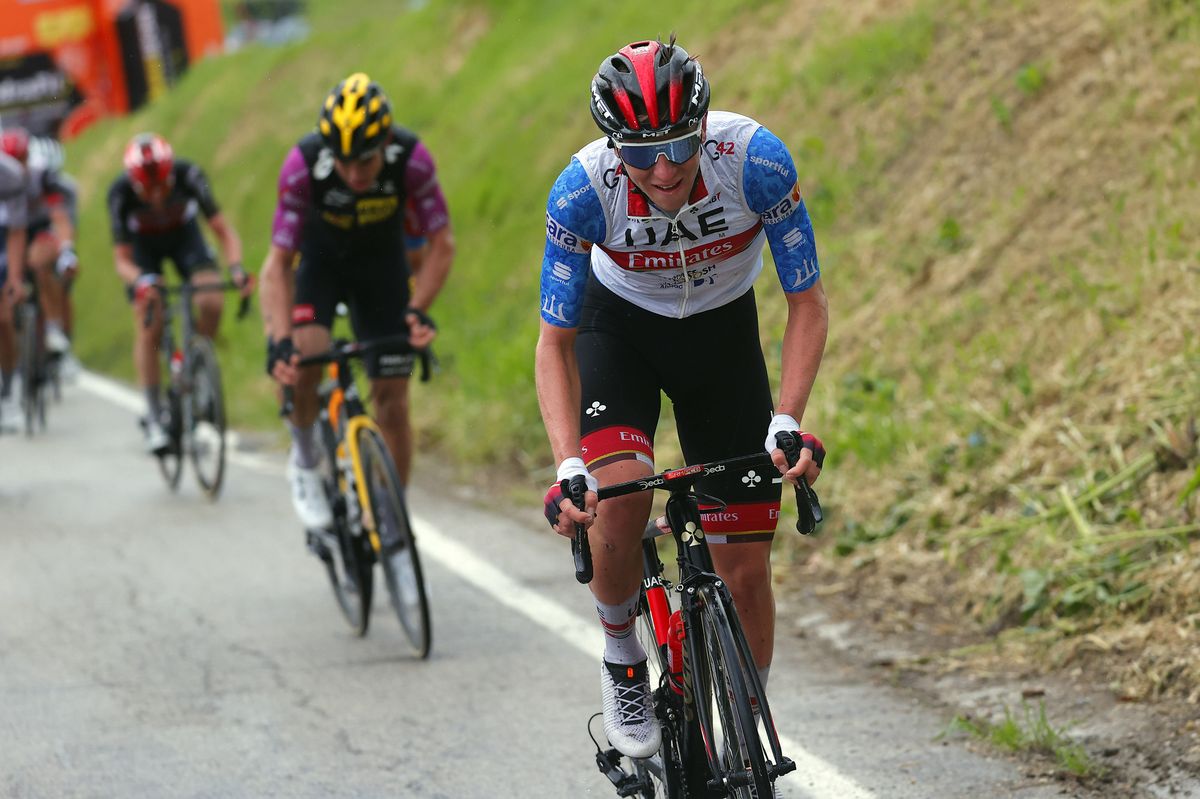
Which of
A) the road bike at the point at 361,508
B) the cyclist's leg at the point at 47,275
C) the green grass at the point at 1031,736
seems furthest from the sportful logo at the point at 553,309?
the cyclist's leg at the point at 47,275

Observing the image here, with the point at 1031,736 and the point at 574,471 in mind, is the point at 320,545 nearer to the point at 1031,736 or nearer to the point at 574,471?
the point at 1031,736

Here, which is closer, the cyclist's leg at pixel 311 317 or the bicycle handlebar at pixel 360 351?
the bicycle handlebar at pixel 360 351

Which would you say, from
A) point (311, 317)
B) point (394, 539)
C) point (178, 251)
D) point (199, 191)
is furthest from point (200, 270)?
point (394, 539)

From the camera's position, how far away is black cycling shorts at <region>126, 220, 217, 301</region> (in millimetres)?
10875

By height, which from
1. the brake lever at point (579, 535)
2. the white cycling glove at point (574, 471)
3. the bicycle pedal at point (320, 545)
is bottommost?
the bicycle pedal at point (320, 545)

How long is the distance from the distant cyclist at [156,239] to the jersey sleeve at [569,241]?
655 cm

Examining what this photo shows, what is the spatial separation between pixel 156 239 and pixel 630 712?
25.8 ft

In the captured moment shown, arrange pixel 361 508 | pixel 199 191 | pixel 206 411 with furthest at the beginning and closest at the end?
pixel 199 191, pixel 206 411, pixel 361 508

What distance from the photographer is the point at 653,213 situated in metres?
3.95

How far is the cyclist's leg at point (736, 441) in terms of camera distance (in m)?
4.09

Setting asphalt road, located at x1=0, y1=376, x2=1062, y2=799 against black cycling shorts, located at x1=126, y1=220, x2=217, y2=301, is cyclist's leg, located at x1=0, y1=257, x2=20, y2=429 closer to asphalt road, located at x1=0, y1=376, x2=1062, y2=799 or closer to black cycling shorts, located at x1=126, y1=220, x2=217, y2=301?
black cycling shorts, located at x1=126, y1=220, x2=217, y2=301

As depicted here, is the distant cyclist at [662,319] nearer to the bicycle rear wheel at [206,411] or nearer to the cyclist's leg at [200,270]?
the bicycle rear wheel at [206,411]

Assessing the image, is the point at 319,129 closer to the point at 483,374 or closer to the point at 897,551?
the point at 897,551

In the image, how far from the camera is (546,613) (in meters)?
6.82
